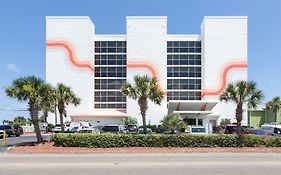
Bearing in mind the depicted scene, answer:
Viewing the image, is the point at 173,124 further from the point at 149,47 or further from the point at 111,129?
the point at 149,47

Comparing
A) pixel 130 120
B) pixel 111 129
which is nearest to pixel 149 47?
pixel 130 120

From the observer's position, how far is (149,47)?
65.4 metres

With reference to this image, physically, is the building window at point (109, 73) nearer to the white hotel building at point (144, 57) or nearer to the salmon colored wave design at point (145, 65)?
the white hotel building at point (144, 57)

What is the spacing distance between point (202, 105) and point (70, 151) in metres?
37.8

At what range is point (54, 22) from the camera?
212ft

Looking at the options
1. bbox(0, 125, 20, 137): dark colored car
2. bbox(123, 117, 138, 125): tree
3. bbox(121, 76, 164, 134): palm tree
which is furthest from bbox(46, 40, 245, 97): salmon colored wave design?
bbox(121, 76, 164, 134): palm tree

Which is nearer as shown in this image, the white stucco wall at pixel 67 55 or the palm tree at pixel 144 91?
the palm tree at pixel 144 91

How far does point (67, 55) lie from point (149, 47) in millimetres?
15440

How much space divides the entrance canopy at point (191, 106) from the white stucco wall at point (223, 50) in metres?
7.94

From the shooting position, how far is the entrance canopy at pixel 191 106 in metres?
54.9

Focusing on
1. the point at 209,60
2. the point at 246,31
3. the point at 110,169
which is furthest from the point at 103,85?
the point at 110,169

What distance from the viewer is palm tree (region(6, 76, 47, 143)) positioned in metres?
25.5

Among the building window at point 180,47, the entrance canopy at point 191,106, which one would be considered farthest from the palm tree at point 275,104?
the building window at point 180,47

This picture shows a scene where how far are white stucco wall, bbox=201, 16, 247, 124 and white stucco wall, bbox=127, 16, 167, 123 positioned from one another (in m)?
8.00
